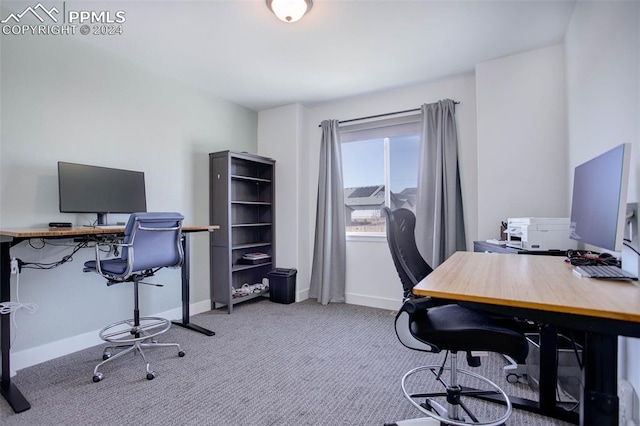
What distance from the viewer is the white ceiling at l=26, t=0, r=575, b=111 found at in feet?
7.32

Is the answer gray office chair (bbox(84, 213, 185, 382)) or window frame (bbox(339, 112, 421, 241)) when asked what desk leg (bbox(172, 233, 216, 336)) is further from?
window frame (bbox(339, 112, 421, 241))

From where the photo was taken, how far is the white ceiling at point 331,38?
7.32 ft

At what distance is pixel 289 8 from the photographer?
2.12 meters

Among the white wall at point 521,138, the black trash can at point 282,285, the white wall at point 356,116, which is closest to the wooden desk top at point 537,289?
the white wall at point 521,138

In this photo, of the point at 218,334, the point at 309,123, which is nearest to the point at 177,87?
the point at 309,123

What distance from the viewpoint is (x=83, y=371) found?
220 centimetres

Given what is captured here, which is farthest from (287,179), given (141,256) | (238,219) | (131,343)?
(131,343)

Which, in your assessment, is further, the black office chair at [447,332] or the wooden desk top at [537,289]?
the black office chair at [447,332]

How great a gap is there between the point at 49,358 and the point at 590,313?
3.29 metres

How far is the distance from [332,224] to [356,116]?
4.59ft

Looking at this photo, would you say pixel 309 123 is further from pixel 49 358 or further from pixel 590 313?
pixel 590 313

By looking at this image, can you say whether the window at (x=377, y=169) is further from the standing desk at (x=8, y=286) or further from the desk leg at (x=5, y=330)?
the desk leg at (x=5, y=330)

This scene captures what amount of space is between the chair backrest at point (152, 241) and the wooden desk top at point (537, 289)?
1923 millimetres

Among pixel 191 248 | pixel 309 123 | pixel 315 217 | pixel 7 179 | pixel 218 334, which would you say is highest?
pixel 309 123
